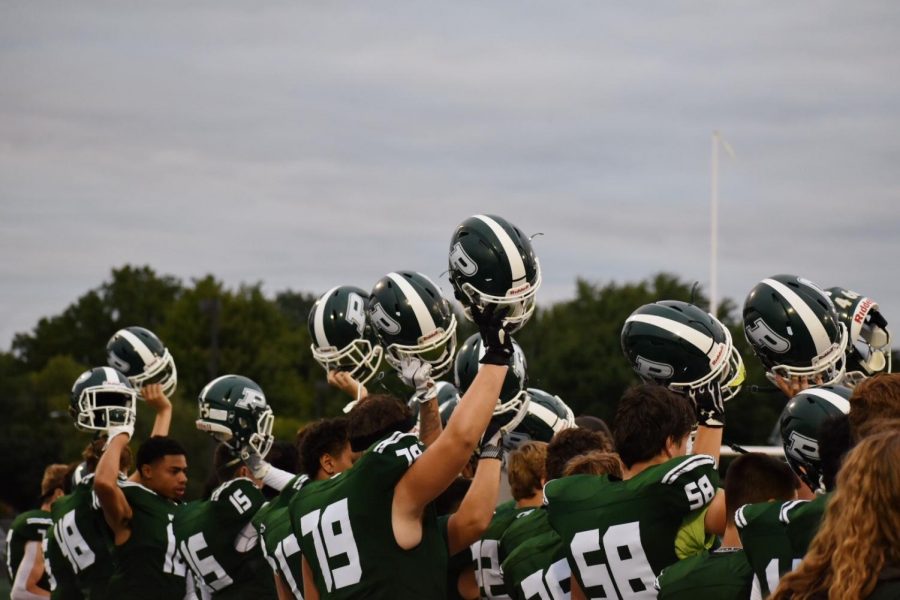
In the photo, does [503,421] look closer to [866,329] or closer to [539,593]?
[539,593]

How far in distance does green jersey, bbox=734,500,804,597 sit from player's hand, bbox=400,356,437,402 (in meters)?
1.72

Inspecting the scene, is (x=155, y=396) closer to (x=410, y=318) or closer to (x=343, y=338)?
(x=343, y=338)

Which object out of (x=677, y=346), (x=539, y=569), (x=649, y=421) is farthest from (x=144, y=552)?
(x=649, y=421)

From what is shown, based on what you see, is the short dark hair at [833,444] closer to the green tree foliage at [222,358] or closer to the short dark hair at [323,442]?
the short dark hair at [323,442]

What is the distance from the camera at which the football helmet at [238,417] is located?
817cm

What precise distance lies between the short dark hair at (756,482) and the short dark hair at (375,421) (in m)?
1.45

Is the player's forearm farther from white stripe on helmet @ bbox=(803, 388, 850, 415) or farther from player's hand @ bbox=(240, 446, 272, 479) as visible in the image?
player's hand @ bbox=(240, 446, 272, 479)

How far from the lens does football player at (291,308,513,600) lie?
16.2 ft

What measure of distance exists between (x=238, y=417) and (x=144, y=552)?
1.69 meters

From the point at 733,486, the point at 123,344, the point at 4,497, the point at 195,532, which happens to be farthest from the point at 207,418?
the point at 4,497

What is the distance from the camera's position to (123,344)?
10023mm

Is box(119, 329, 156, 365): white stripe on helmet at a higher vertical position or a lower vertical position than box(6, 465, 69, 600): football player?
higher

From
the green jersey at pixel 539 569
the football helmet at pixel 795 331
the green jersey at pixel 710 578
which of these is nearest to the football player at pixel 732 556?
the green jersey at pixel 710 578

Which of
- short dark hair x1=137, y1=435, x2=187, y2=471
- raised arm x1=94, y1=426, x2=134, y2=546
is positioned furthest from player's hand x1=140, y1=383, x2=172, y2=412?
raised arm x1=94, y1=426, x2=134, y2=546
